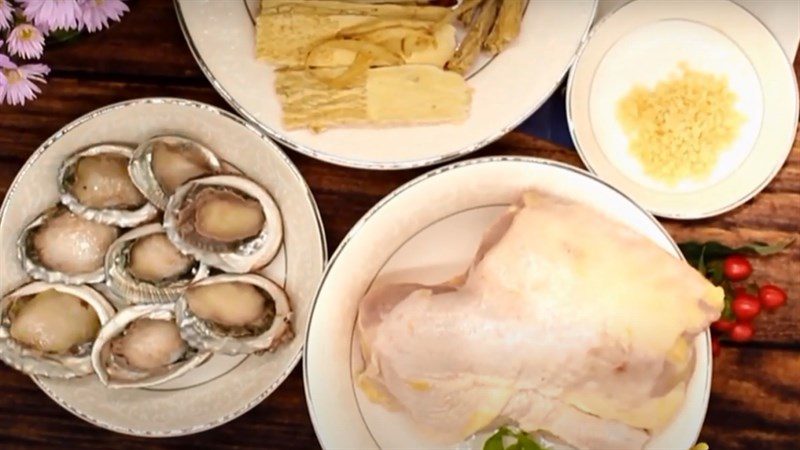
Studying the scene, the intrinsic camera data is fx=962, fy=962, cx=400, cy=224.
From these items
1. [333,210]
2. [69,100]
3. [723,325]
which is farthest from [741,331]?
[69,100]

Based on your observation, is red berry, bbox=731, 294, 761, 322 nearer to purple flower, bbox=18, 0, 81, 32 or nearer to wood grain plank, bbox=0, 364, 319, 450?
wood grain plank, bbox=0, 364, 319, 450

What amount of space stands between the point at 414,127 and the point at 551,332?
29cm

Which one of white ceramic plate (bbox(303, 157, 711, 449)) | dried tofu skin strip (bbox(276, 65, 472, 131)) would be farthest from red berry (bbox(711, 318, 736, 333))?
dried tofu skin strip (bbox(276, 65, 472, 131))

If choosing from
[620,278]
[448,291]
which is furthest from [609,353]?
[448,291]

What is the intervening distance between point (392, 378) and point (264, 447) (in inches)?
Answer: 9.6

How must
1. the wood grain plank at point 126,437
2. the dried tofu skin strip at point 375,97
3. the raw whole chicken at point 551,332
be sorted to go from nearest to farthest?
the raw whole chicken at point 551,332
the dried tofu skin strip at point 375,97
the wood grain plank at point 126,437

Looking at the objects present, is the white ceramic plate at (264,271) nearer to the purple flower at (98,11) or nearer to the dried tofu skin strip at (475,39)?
the purple flower at (98,11)

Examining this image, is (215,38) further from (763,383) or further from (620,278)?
(763,383)

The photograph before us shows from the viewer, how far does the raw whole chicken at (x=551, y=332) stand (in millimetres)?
978

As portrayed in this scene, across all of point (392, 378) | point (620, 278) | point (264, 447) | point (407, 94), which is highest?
point (407, 94)

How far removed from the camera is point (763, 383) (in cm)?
118

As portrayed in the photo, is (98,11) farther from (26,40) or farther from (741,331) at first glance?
(741,331)

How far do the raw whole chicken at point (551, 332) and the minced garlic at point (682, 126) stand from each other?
0.59ft

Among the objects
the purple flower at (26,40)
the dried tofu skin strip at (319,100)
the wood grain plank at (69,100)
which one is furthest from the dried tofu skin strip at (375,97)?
the purple flower at (26,40)
